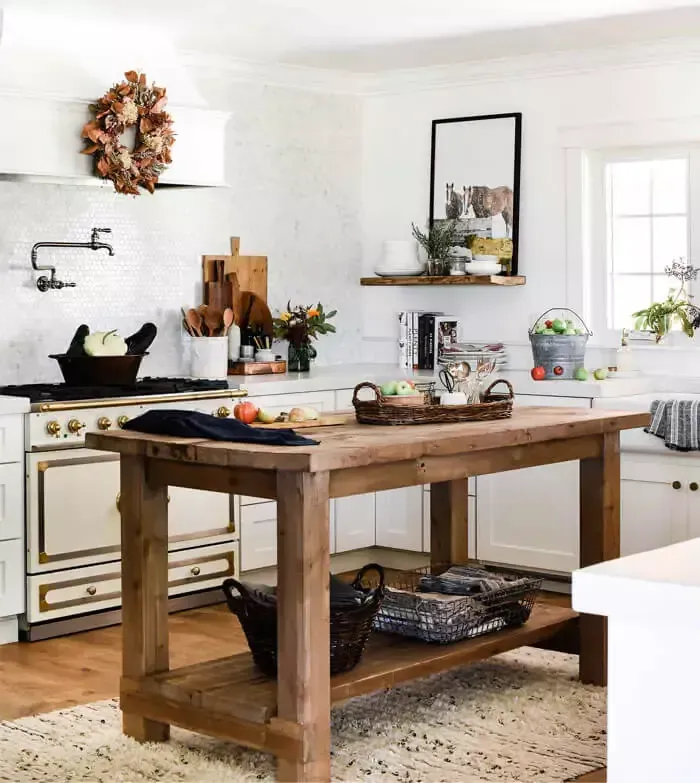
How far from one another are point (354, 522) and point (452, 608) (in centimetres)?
230

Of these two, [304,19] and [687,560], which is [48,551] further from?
[687,560]

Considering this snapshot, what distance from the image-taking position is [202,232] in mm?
6324

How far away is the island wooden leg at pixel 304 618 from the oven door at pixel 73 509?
76.2 inches

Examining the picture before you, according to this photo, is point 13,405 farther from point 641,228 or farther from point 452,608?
point 641,228

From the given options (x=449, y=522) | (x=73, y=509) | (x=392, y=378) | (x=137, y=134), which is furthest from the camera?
(x=392, y=378)

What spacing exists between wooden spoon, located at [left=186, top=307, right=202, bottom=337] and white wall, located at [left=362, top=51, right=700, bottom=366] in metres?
1.24

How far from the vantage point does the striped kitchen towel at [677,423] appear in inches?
207

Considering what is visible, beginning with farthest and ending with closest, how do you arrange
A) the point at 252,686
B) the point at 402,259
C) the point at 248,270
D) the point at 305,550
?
the point at 402,259 < the point at 248,270 < the point at 252,686 < the point at 305,550

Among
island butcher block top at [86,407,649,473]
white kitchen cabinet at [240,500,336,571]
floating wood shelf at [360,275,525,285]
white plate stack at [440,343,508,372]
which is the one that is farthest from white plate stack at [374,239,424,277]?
island butcher block top at [86,407,649,473]

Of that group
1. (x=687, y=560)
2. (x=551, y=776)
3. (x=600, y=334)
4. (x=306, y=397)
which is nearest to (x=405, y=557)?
(x=306, y=397)

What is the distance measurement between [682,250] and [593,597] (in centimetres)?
503

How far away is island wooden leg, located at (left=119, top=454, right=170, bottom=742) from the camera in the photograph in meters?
3.68

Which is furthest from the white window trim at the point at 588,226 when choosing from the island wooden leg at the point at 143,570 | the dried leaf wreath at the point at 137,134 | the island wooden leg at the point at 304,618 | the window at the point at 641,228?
the island wooden leg at the point at 304,618

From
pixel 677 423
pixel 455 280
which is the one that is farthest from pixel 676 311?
pixel 455 280
